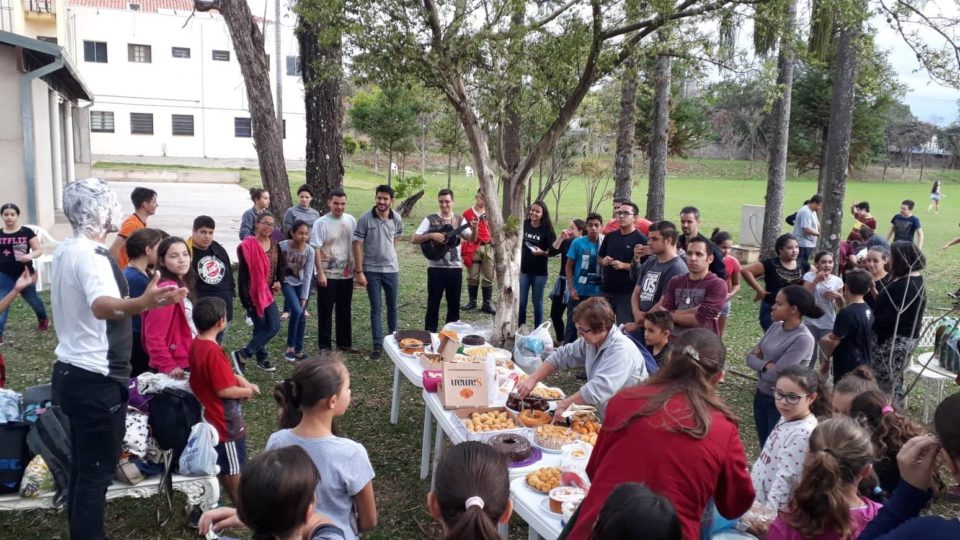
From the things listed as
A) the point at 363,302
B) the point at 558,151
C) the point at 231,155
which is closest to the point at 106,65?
the point at 231,155

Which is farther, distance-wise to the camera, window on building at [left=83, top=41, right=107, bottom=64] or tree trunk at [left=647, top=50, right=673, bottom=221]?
window on building at [left=83, top=41, right=107, bottom=64]

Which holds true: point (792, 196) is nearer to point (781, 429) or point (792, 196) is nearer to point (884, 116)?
point (884, 116)

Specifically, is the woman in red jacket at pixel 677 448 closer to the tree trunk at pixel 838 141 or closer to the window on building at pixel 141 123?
the tree trunk at pixel 838 141

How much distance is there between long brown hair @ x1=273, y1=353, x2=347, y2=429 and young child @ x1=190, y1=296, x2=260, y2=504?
1.11 m

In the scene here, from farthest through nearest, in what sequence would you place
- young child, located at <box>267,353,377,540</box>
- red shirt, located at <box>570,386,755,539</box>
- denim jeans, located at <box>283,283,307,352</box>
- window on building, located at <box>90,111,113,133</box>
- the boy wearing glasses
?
window on building, located at <box>90,111,113,133</box>
denim jeans, located at <box>283,283,307,352</box>
the boy wearing glasses
young child, located at <box>267,353,377,540</box>
red shirt, located at <box>570,386,755,539</box>

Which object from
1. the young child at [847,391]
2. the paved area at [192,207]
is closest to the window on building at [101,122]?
the paved area at [192,207]

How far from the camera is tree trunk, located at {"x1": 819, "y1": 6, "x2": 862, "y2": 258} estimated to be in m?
9.34

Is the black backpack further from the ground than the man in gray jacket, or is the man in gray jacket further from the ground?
the man in gray jacket

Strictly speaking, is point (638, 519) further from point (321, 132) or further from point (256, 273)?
point (321, 132)


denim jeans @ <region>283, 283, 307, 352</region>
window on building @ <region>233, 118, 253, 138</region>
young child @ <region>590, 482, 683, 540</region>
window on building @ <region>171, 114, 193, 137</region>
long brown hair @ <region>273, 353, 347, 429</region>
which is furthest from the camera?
window on building @ <region>233, 118, 253, 138</region>

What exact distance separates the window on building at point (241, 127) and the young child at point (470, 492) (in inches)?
1593

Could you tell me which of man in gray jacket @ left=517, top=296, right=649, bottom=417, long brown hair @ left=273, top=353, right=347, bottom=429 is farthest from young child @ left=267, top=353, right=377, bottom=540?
man in gray jacket @ left=517, top=296, right=649, bottom=417

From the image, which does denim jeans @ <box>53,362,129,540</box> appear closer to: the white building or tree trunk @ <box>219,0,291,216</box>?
tree trunk @ <box>219,0,291,216</box>

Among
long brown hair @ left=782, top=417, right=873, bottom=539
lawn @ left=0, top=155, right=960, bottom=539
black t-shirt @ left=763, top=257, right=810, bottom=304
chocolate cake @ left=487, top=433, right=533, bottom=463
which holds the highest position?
black t-shirt @ left=763, top=257, right=810, bottom=304
